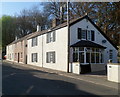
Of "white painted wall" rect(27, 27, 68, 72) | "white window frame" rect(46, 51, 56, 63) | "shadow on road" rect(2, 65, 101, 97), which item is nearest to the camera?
"shadow on road" rect(2, 65, 101, 97)

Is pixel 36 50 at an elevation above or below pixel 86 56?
above

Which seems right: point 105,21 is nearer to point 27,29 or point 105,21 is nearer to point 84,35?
point 84,35

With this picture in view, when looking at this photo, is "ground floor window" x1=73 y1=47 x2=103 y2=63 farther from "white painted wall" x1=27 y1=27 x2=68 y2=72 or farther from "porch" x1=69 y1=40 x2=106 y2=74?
"white painted wall" x1=27 y1=27 x2=68 y2=72

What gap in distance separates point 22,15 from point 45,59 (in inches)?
1652

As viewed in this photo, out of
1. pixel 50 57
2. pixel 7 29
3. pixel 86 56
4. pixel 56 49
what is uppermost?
pixel 7 29

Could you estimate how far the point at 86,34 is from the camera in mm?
24547

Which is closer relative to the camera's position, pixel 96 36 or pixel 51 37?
pixel 96 36

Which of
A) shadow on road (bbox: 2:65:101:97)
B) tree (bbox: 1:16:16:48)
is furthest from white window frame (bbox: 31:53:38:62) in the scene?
tree (bbox: 1:16:16:48)

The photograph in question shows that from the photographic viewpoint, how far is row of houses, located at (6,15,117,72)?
22.5 meters

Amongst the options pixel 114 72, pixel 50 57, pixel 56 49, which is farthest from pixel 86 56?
pixel 114 72

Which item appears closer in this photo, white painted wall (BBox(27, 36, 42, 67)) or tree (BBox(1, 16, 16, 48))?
white painted wall (BBox(27, 36, 42, 67))

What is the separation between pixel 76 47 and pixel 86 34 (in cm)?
301

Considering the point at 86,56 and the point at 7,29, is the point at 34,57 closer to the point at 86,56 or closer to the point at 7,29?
the point at 86,56

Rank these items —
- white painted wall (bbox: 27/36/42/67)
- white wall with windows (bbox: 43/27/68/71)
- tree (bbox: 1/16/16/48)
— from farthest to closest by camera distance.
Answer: tree (bbox: 1/16/16/48), white painted wall (bbox: 27/36/42/67), white wall with windows (bbox: 43/27/68/71)
